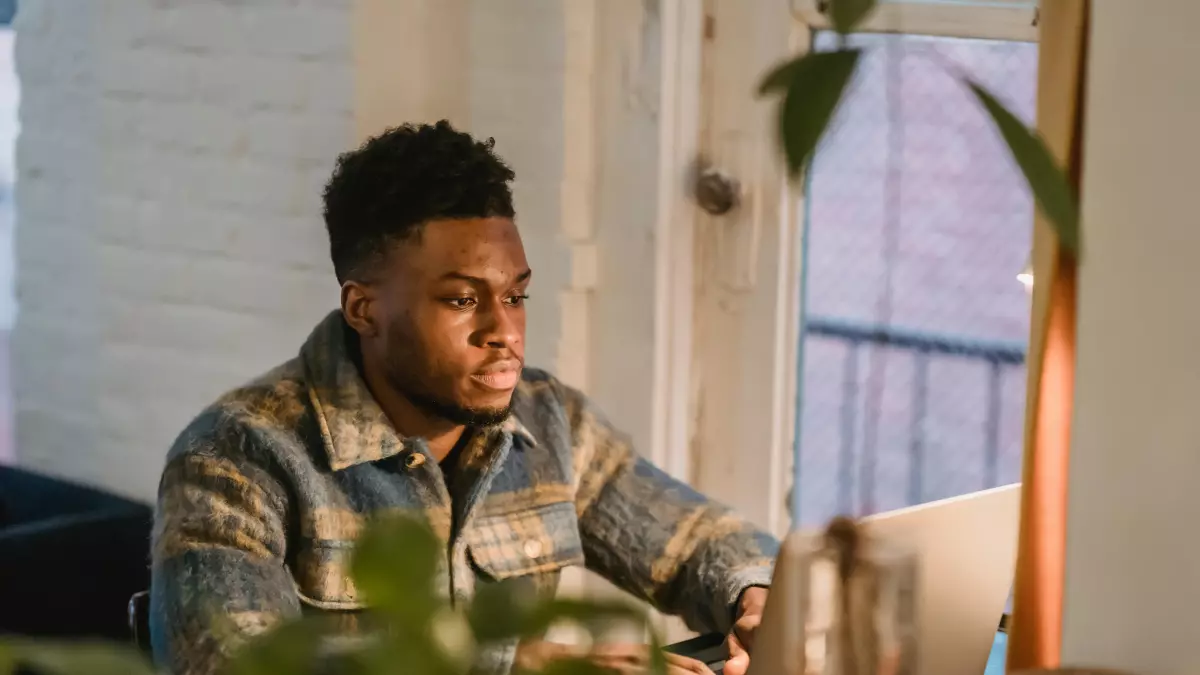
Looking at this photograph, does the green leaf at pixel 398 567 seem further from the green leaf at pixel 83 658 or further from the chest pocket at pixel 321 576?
the chest pocket at pixel 321 576

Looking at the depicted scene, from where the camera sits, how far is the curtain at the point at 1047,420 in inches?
46.9

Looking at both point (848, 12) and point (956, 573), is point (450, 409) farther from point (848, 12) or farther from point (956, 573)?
point (848, 12)

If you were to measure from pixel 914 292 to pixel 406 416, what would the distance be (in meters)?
0.88

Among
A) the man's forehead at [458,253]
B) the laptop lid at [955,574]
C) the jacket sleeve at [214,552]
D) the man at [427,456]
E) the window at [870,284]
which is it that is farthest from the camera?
the window at [870,284]

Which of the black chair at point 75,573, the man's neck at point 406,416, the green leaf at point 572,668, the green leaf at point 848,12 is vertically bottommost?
the black chair at point 75,573

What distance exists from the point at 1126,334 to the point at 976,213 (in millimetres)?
1230

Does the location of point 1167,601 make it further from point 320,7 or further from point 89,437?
point 89,437

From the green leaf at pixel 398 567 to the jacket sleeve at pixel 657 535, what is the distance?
1347mm

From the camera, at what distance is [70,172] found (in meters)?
2.81

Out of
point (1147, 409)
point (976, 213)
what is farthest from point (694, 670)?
point (976, 213)

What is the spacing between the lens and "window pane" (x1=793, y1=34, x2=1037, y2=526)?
2213 mm

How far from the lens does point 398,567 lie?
1.52 feet

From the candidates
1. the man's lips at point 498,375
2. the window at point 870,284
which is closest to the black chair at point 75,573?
the man's lips at point 498,375

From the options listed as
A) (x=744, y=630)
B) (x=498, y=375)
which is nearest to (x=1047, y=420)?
(x=744, y=630)
